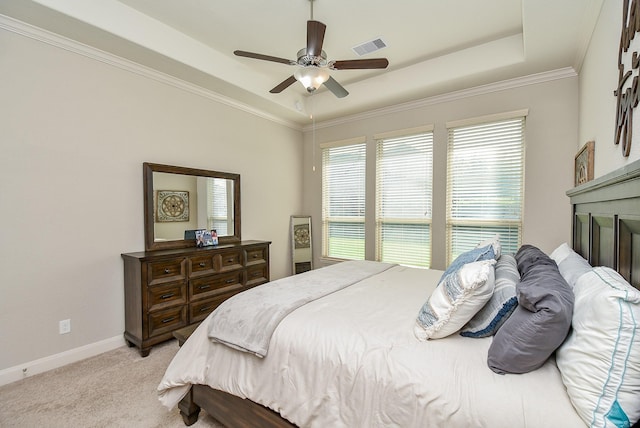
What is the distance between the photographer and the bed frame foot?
181 centimetres

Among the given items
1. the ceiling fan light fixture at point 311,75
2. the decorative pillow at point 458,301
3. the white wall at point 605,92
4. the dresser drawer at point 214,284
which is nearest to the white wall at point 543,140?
the white wall at point 605,92

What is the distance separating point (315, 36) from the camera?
6.99 feet

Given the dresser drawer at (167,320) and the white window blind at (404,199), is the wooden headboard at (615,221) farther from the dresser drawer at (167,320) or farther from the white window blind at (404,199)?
the dresser drawer at (167,320)

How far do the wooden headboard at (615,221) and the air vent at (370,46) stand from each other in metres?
2.34

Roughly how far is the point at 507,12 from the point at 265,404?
3594 millimetres

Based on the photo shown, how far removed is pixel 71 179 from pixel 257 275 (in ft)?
7.12

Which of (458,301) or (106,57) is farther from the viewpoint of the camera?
(106,57)

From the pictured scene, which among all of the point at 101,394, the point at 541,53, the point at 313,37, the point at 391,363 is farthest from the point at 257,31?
the point at 101,394

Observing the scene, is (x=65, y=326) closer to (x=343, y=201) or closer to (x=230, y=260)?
(x=230, y=260)

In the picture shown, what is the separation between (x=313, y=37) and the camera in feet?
7.00

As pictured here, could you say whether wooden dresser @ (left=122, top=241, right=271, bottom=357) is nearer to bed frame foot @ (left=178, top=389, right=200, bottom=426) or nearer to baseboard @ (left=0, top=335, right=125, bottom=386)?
baseboard @ (left=0, top=335, right=125, bottom=386)

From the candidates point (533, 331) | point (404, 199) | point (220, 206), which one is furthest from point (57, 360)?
point (404, 199)

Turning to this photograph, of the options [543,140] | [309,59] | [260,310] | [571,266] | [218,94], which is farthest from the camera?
[218,94]

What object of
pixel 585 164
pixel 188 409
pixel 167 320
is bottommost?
pixel 188 409
